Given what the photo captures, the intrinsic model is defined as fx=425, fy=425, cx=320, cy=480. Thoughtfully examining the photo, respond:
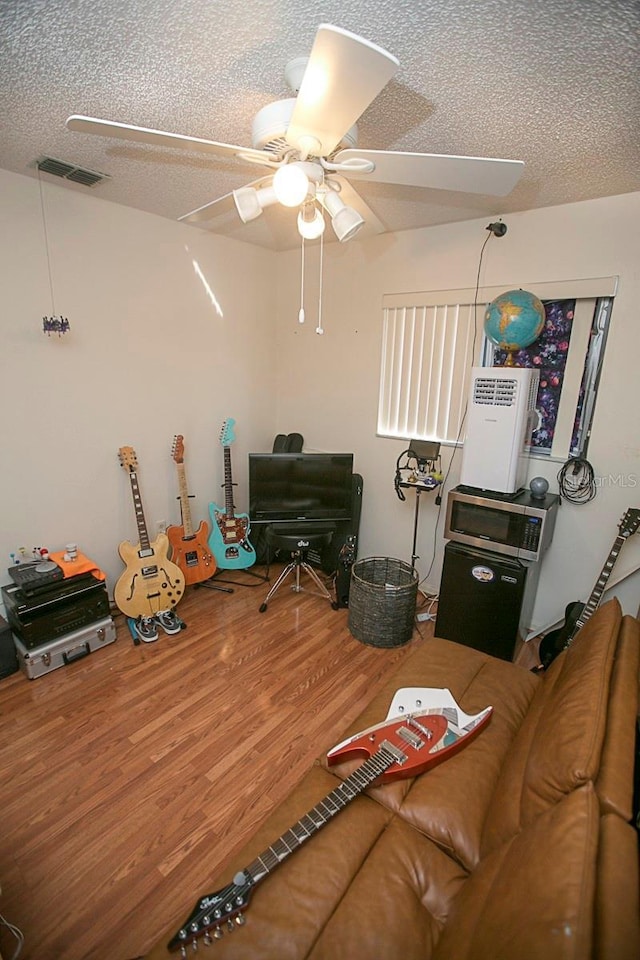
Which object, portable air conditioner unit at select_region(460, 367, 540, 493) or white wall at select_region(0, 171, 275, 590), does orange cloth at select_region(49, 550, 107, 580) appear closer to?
white wall at select_region(0, 171, 275, 590)

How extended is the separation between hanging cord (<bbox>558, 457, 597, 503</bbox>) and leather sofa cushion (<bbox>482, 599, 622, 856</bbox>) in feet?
3.70

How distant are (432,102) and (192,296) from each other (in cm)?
212

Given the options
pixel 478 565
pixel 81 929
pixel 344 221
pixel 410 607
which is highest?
pixel 344 221

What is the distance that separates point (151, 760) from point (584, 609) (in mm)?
2317

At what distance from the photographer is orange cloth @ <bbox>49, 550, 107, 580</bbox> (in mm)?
2490

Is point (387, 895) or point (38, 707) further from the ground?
point (387, 895)

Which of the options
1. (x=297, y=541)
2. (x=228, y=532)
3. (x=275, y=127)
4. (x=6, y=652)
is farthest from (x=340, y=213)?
(x=6, y=652)

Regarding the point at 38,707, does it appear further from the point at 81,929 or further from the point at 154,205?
the point at 154,205

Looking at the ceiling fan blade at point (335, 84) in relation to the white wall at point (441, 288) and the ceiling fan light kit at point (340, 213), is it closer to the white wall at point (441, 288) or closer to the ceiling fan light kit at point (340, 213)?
the ceiling fan light kit at point (340, 213)

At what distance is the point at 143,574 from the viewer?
9.08ft

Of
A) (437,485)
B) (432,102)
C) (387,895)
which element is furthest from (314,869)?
(432,102)

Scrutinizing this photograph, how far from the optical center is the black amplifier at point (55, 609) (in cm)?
228

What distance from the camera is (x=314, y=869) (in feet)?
3.60

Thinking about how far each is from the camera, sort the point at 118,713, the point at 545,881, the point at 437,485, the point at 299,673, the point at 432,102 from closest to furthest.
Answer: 1. the point at 545,881
2. the point at 432,102
3. the point at 118,713
4. the point at 299,673
5. the point at 437,485
